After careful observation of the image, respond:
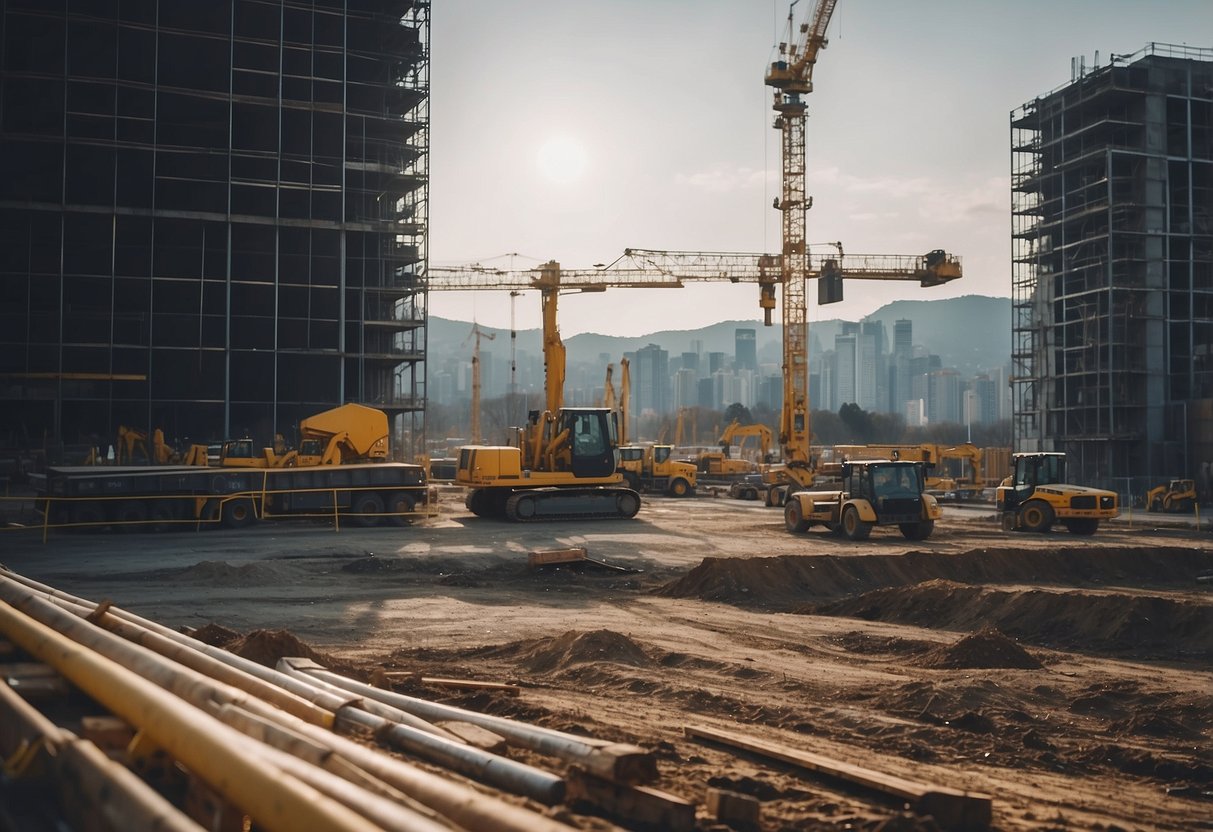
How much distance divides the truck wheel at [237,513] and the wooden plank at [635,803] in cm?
2623

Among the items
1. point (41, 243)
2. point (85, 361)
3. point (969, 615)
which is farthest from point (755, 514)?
point (41, 243)

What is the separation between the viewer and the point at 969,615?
15.5 m

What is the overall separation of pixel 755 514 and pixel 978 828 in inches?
1325

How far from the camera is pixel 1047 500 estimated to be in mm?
31188

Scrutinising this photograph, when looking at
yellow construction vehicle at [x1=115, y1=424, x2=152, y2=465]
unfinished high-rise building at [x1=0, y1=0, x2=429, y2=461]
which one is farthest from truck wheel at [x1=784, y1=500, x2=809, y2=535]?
unfinished high-rise building at [x1=0, y1=0, x2=429, y2=461]

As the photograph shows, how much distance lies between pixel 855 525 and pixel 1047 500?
22.6ft

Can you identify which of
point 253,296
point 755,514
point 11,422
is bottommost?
point 755,514

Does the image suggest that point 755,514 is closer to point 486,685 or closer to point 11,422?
point 486,685

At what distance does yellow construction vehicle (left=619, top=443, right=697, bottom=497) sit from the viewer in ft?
167

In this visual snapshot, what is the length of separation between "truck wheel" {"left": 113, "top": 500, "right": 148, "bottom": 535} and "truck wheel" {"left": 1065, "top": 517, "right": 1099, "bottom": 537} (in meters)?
25.2

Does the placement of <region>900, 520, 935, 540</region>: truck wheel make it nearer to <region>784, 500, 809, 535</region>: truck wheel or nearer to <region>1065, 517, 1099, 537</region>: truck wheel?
<region>784, 500, 809, 535</region>: truck wheel

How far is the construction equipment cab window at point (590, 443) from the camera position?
110 feet

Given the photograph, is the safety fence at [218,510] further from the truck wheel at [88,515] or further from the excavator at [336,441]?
the excavator at [336,441]

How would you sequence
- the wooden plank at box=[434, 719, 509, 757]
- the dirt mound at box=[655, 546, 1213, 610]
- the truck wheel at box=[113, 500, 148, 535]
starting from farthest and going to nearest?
the truck wheel at box=[113, 500, 148, 535] → the dirt mound at box=[655, 546, 1213, 610] → the wooden plank at box=[434, 719, 509, 757]
